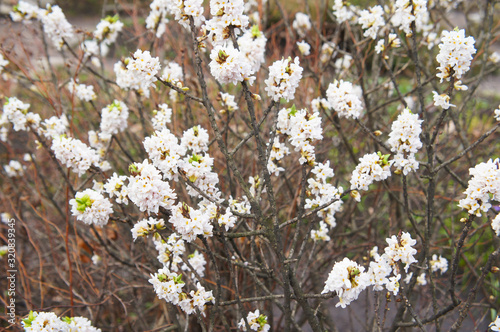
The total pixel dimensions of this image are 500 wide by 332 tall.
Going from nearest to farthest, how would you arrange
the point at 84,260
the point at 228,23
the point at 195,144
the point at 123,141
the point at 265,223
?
the point at 228,23, the point at 265,223, the point at 195,144, the point at 84,260, the point at 123,141

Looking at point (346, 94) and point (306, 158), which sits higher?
point (346, 94)

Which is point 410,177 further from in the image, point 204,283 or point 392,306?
point 204,283

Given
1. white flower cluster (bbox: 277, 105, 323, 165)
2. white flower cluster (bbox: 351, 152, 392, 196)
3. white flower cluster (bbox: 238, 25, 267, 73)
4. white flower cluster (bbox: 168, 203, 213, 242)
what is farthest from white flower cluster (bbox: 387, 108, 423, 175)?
white flower cluster (bbox: 168, 203, 213, 242)

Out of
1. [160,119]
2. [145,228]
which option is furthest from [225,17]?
[145,228]

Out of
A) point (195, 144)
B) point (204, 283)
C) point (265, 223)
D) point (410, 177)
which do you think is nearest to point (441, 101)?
point (265, 223)

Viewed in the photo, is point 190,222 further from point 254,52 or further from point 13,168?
point 13,168

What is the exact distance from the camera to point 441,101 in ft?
6.59

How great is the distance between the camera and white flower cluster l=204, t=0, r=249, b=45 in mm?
1810

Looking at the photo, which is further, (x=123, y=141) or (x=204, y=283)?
(x=123, y=141)

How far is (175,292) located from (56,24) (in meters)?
2.23

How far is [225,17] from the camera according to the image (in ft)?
6.01

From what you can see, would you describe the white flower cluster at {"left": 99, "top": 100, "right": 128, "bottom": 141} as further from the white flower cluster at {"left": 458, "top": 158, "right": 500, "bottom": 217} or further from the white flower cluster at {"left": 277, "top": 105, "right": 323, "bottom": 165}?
the white flower cluster at {"left": 458, "top": 158, "right": 500, "bottom": 217}

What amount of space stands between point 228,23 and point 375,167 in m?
0.90

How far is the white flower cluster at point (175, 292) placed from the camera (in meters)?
1.91
